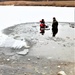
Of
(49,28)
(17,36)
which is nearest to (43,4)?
(49,28)

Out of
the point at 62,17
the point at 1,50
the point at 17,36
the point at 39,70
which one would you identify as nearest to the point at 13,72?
the point at 39,70

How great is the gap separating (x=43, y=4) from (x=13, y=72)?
17.6m

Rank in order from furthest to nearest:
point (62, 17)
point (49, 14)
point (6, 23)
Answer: point (49, 14) → point (62, 17) → point (6, 23)

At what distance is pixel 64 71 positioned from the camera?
8.06m

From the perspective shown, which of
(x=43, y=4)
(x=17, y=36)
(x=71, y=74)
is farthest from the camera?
(x=43, y=4)

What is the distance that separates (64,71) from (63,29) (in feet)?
22.1

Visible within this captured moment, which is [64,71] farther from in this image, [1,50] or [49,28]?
[49,28]

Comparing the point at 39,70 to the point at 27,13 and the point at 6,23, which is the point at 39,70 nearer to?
the point at 6,23

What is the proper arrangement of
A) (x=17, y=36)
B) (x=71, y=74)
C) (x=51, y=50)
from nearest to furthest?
(x=71, y=74), (x=51, y=50), (x=17, y=36)

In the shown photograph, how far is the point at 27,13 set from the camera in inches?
798

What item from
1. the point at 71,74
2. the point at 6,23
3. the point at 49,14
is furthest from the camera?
the point at 49,14

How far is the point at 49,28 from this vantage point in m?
14.7

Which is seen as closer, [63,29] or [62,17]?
[63,29]

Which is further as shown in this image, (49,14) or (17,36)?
(49,14)
